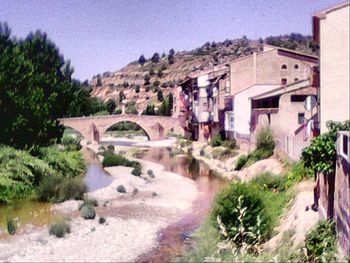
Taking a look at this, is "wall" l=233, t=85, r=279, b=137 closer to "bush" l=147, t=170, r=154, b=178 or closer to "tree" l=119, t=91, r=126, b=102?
"bush" l=147, t=170, r=154, b=178

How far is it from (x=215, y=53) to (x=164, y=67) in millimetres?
14603

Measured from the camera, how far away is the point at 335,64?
14734 mm

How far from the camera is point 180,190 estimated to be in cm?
3506

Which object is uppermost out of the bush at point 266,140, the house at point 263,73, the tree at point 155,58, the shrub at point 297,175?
the tree at point 155,58

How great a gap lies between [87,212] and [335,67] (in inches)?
572

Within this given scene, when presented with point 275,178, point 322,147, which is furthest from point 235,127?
point 322,147

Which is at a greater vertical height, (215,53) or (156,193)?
(215,53)

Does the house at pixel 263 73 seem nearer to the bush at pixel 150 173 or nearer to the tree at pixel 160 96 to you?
the bush at pixel 150 173

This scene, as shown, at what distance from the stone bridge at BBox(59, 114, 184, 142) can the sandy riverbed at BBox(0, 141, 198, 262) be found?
41275 millimetres

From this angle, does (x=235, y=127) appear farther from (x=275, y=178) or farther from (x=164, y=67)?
(x=164, y=67)

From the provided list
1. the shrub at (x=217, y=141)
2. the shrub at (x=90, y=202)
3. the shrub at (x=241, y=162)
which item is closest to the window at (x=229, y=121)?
the shrub at (x=217, y=141)

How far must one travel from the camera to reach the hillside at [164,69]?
141 meters

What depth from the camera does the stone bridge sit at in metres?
76.8

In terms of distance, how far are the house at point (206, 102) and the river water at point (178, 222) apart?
7803 mm
